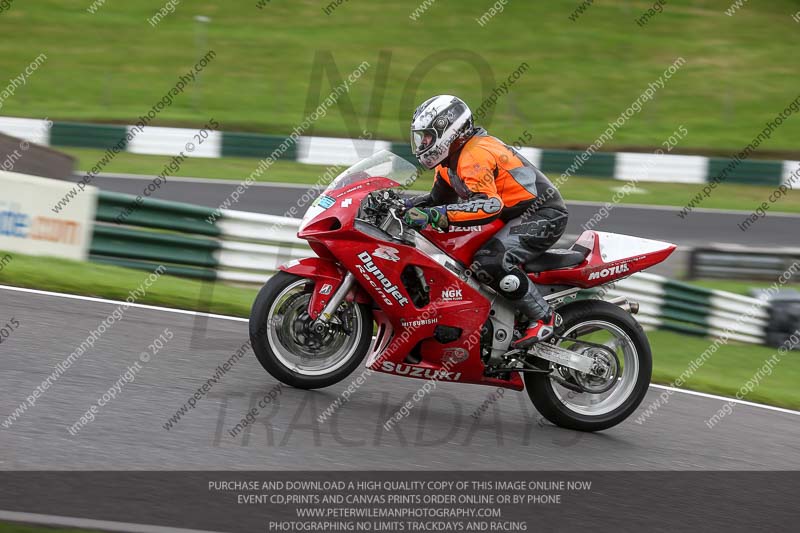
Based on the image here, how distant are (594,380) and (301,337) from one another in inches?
72.7

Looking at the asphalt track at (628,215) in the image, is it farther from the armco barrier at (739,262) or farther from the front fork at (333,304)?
the front fork at (333,304)

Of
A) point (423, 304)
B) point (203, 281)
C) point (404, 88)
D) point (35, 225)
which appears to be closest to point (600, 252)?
point (423, 304)

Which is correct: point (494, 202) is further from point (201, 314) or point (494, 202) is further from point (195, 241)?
point (195, 241)

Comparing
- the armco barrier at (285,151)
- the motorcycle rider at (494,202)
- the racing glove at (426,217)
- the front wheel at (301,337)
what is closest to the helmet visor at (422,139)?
the motorcycle rider at (494,202)

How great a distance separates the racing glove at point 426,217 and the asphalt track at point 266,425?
44.8 inches

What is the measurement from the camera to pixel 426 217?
589 cm

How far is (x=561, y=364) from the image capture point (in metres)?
6.26

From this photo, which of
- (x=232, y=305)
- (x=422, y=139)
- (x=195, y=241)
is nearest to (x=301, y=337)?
(x=422, y=139)

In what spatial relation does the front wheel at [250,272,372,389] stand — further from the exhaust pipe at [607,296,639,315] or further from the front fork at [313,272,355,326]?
the exhaust pipe at [607,296,639,315]

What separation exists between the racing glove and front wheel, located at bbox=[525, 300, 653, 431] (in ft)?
3.35

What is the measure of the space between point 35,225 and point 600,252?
5675mm

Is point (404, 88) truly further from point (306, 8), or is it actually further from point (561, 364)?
point (561, 364)

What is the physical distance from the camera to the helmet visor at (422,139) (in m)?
5.95

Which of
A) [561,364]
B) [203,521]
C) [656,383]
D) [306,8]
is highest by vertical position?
[203,521]
